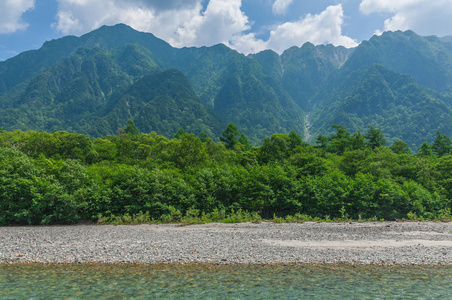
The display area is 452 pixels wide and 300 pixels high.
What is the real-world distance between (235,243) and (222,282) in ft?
20.8

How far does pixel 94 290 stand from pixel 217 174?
63.6 ft

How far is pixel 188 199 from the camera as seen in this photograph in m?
27.9

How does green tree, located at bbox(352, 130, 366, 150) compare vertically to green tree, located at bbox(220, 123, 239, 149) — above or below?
below

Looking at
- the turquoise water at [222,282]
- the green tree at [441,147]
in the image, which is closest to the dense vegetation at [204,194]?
the turquoise water at [222,282]

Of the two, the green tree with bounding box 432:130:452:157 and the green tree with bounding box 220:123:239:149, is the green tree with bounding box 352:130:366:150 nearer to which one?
the green tree with bounding box 432:130:452:157

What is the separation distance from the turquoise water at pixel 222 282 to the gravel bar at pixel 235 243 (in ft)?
3.57

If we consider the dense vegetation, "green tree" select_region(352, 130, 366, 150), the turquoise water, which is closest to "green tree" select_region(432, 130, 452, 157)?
"green tree" select_region(352, 130, 366, 150)

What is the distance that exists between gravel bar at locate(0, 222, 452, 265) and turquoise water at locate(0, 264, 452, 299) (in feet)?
3.57

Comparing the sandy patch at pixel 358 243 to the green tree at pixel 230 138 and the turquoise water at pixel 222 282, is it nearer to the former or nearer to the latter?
the turquoise water at pixel 222 282

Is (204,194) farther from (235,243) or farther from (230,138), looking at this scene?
(230,138)

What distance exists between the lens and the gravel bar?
1571 cm

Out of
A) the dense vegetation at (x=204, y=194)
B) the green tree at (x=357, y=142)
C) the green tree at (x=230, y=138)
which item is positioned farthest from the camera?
the green tree at (x=230, y=138)

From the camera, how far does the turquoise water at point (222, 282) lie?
36.7ft

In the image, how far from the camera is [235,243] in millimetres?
18703
